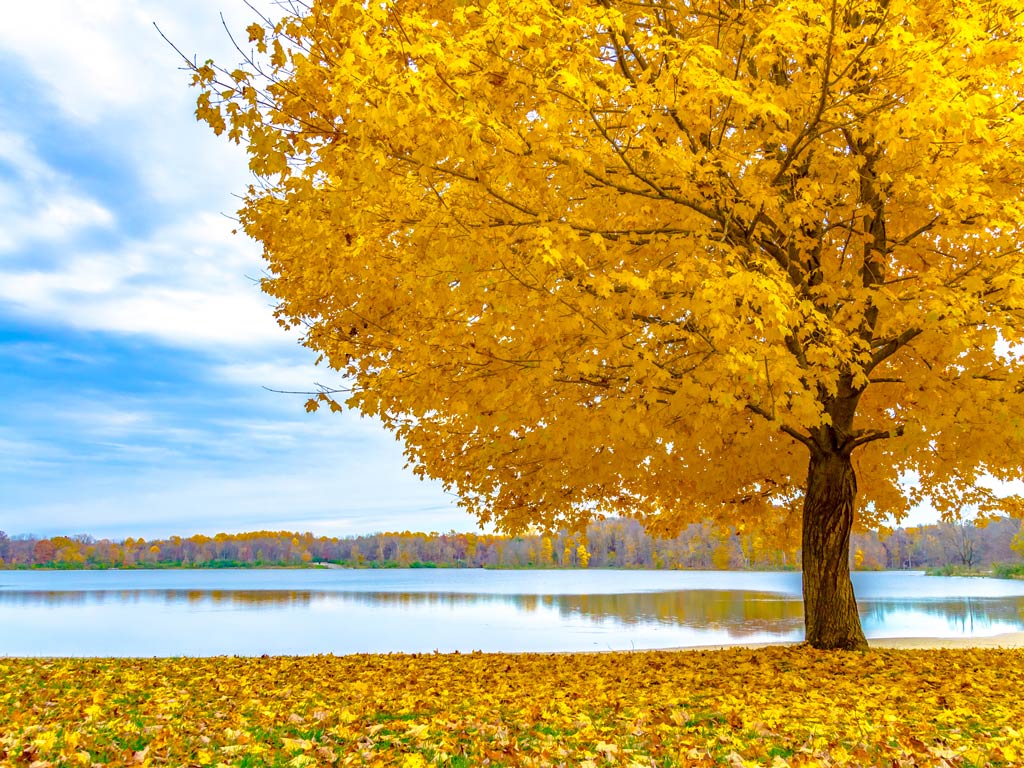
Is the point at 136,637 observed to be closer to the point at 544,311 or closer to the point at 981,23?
the point at 544,311

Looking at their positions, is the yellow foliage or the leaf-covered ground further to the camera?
the yellow foliage

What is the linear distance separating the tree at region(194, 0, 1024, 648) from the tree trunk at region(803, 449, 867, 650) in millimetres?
38

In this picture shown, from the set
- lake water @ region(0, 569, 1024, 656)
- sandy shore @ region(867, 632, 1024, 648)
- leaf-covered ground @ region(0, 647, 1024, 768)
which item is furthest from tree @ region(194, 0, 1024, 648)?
lake water @ region(0, 569, 1024, 656)

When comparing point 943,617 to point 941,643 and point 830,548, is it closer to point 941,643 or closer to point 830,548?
point 941,643

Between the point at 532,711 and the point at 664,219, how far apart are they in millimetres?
5744

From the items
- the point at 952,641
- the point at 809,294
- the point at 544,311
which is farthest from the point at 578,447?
the point at 952,641

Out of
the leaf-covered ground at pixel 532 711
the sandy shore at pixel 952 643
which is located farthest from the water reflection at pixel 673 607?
the leaf-covered ground at pixel 532 711

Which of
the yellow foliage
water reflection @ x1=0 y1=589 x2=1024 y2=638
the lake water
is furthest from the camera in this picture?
water reflection @ x1=0 y1=589 x2=1024 y2=638

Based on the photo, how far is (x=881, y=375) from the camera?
1132cm

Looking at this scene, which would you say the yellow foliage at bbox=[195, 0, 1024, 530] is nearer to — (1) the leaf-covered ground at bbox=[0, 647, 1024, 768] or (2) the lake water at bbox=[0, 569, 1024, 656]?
(1) the leaf-covered ground at bbox=[0, 647, 1024, 768]

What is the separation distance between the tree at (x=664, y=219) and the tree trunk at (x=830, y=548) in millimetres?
38

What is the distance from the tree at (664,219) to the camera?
21.9 ft

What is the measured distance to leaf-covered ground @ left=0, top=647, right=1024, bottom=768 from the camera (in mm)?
5094

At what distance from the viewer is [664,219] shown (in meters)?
9.29
